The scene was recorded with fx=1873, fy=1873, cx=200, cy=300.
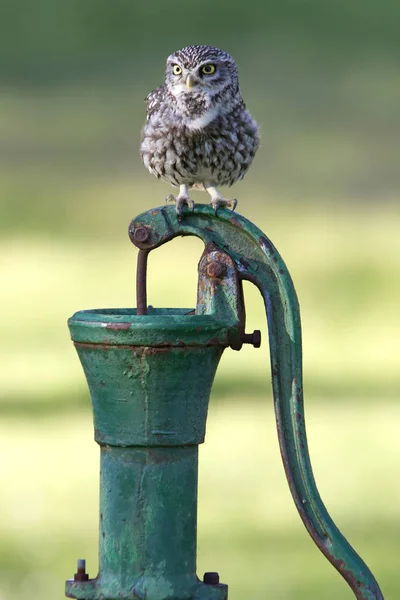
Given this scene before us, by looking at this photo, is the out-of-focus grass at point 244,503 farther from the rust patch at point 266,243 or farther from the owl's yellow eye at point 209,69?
the rust patch at point 266,243

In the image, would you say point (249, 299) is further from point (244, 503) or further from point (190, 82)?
point (190, 82)

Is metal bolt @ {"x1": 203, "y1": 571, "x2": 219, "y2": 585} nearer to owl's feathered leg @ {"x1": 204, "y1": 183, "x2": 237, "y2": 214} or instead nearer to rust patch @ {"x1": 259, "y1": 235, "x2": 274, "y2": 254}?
rust patch @ {"x1": 259, "y1": 235, "x2": 274, "y2": 254}

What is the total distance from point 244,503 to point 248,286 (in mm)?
2680

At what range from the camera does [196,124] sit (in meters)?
Result: 3.90

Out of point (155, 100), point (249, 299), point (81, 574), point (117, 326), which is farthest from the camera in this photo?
point (249, 299)

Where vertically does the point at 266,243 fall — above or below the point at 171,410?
above

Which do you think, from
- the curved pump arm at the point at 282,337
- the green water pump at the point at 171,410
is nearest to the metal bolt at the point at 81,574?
the green water pump at the point at 171,410

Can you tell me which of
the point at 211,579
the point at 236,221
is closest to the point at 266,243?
the point at 236,221

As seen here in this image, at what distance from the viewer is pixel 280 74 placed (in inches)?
551

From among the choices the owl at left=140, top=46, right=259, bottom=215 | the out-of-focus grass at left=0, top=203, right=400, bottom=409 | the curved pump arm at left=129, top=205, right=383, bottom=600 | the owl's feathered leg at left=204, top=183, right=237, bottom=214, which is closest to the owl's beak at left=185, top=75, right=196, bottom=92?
the owl at left=140, top=46, right=259, bottom=215

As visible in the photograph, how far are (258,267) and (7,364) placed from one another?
212 inches

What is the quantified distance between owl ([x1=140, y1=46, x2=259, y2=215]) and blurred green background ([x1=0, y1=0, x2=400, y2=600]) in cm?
153

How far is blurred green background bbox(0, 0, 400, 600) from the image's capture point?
5.61 m

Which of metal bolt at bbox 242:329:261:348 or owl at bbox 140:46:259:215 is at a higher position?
owl at bbox 140:46:259:215
